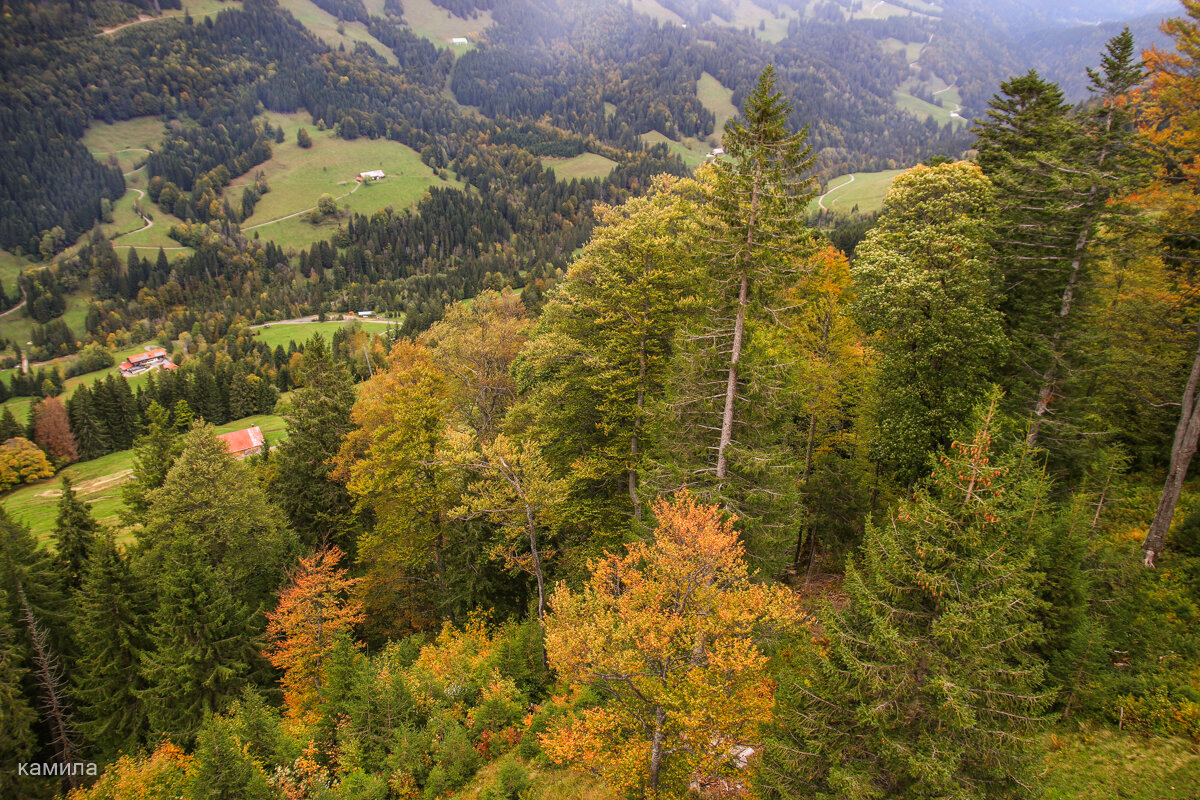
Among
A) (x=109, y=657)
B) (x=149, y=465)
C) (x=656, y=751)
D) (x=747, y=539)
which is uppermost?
(x=747, y=539)

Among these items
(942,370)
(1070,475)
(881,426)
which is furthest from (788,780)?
(1070,475)

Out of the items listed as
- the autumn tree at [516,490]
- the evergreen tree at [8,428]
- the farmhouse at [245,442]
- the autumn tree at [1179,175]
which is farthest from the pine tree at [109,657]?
the evergreen tree at [8,428]

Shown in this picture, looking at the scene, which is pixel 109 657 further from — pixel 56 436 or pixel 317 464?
pixel 56 436

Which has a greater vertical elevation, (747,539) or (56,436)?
(747,539)

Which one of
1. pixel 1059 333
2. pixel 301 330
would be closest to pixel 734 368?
pixel 1059 333

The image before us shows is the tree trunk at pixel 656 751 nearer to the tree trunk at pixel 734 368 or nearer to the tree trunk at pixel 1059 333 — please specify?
the tree trunk at pixel 734 368

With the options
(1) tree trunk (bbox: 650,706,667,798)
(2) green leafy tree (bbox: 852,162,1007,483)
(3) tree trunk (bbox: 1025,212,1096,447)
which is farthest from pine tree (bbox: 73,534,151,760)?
(3) tree trunk (bbox: 1025,212,1096,447)

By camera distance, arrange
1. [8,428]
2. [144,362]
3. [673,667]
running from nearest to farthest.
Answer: [673,667]
[8,428]
[144,362]
